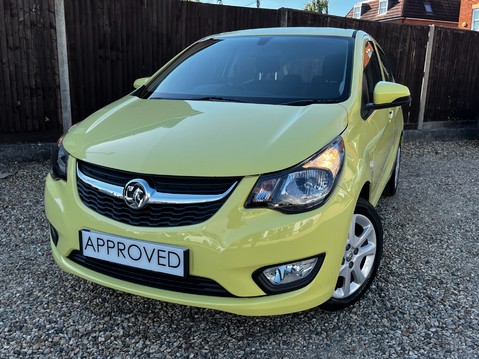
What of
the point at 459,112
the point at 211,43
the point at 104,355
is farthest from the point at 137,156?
the point at 459,112

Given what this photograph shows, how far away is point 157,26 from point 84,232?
14.8 feet

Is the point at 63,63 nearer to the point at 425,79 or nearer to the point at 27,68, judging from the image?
the point at 27,68

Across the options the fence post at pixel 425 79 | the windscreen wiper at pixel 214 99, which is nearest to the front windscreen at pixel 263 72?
the windscreen wiper at pixel 214 99

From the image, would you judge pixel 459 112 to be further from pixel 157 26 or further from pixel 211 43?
pixel 211 43

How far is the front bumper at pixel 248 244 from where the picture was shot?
6.31 ft

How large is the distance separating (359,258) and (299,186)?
2.32ft

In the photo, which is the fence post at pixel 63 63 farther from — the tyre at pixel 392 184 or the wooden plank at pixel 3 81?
the tyre at pixel 392 184

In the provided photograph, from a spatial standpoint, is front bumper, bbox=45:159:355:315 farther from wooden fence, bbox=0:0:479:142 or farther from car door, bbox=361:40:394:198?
wooden fence, bbox=0:0:479:142

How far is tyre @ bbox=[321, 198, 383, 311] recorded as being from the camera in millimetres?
2357

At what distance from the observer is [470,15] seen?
21562mm

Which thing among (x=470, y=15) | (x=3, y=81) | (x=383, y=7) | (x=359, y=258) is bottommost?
(x=359, y=258)

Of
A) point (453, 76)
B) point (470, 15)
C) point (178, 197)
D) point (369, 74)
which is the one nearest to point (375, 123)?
point (369, 74)

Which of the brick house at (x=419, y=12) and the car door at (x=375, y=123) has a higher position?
the brick house at (x=419, y=12)

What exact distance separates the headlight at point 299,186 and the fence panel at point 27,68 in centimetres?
448
